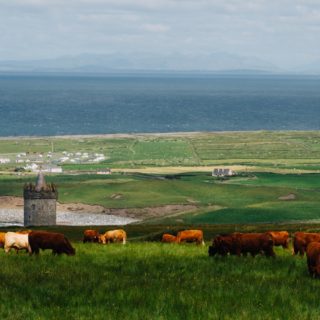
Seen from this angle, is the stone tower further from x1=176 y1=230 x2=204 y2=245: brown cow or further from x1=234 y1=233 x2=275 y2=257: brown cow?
x1=234 y1=233 x2=275 y2=257: brown cow

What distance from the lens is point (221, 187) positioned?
150 meters

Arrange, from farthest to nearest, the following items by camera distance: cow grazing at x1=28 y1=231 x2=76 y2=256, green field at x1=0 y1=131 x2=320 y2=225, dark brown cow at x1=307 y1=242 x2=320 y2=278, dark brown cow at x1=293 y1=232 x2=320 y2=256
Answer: green field at x1=0 y1=131 x2=320 y2=225, dark brown cow at x1=293 y1=232 x2=320 y2=256, cow grazing at x1=28 y1=231 x2=76 y2=256, dark brown cow at x1=307 y1=242 x2=320 y2=278

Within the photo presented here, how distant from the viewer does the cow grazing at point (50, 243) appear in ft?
95.2

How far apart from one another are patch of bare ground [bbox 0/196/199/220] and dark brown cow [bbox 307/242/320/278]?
337 ft

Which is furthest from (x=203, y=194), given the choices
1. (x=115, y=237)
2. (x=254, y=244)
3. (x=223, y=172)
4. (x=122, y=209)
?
(x=254, y=244)

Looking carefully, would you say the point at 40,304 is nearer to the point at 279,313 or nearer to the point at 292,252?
the point at 279,313

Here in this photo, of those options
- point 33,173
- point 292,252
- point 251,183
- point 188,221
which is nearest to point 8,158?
point 33,173

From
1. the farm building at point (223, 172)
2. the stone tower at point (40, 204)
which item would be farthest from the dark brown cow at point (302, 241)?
the farm building at point (223, 172)

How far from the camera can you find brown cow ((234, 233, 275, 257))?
28375 mm

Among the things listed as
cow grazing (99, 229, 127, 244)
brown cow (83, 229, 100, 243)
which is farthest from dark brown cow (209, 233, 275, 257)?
brown cow (83, 229, 100, 243)

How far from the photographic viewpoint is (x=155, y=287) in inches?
918

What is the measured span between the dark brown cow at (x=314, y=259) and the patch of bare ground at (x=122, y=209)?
10286cm

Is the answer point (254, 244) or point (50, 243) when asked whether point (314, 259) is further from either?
point (50, 243)

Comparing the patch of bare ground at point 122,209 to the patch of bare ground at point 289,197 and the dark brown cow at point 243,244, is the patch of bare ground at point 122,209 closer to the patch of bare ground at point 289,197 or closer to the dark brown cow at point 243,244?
the patch of bare ground at point 289,197
